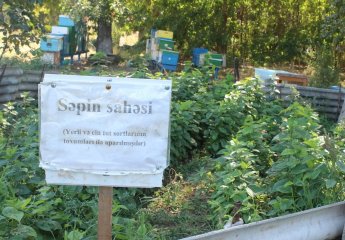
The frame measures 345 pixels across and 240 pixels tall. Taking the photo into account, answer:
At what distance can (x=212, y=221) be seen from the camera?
14.4 feet

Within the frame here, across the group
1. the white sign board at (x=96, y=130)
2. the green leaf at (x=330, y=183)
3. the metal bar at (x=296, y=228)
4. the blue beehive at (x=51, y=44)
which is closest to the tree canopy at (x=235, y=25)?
the blue beehive at (x=51, y=44)

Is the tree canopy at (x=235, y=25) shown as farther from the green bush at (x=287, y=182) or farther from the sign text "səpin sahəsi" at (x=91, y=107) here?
the sign text "səpin sahəsi" at (x=91, y=107)

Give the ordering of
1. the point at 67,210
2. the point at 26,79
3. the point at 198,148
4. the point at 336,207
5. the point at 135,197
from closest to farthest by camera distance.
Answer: the point at 336,207, the point at 67,210, the point at 135,197, the point at 198,148, the point at 26,79

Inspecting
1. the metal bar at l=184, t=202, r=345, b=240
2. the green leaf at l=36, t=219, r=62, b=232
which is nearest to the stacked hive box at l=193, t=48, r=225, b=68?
the metal bar at l=184, t=202, r=345, b=240

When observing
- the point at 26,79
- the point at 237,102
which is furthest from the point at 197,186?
the point at 26,79

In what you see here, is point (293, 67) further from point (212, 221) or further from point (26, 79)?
point (212, 221)

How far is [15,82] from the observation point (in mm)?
8359

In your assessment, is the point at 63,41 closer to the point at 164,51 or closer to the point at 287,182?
the point at 164,51

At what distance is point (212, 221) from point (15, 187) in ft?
5.24

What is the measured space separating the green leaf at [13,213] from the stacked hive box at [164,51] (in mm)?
10253

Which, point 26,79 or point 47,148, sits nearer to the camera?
point 47,148

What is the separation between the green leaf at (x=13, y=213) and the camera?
331 centimetres

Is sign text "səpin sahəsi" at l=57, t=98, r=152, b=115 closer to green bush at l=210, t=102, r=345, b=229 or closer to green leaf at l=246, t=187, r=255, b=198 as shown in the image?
green bush at l=210, t=102, r=345, b=229

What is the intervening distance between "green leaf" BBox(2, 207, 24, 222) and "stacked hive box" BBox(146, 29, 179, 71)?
1025 centimetres
